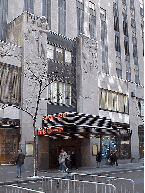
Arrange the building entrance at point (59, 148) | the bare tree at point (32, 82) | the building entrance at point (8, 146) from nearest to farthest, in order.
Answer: the building entrance at point (8, 146) < the bare tree at point (32, 82) < the building entrance at point (59, 148)

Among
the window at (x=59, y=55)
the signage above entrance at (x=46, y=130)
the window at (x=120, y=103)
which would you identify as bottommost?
the signage above entrance at (x=46, y=130)

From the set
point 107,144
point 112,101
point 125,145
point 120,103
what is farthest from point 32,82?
point 125,145

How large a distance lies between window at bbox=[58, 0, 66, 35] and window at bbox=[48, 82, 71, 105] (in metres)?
7.97

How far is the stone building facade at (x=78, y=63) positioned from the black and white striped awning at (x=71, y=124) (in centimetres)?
150

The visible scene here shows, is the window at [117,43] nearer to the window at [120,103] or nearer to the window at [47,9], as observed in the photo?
the window at [120,103]

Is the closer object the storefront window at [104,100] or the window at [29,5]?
the window at [29,5]

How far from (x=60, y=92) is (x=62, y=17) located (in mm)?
10976

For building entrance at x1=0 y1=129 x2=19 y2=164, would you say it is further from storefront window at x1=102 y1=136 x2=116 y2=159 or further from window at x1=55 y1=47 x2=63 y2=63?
storefront window at x1=102 y1=136 x2=116 y2=159

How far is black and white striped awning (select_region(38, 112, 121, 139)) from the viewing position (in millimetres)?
25672

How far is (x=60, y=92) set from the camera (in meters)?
31.0

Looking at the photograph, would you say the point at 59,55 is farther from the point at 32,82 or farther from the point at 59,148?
the point at 59,148

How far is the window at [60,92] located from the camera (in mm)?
30141

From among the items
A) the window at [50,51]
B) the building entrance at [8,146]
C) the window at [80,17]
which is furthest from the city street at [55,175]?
the window at [80,17]

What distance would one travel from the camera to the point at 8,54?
87.5ft
